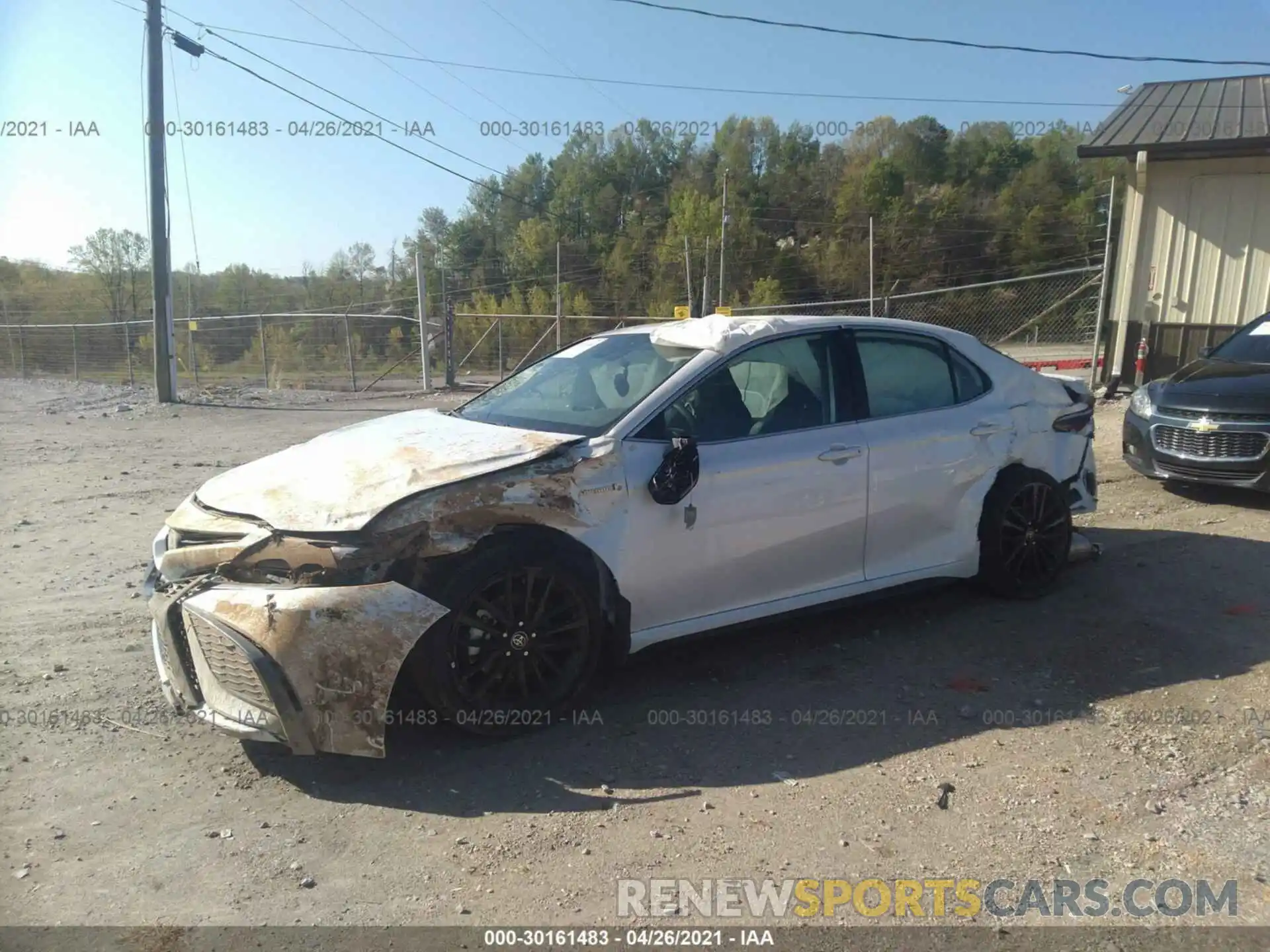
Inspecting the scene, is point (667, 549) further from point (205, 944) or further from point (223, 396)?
point (223, 396)

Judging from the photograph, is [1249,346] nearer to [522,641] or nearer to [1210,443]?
[1210,443]

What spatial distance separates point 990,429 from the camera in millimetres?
4902

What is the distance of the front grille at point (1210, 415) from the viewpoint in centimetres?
680

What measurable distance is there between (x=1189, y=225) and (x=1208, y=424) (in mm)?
6820

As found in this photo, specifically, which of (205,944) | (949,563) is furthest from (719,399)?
(205,944)

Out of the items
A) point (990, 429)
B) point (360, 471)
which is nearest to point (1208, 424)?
point (990, 429)

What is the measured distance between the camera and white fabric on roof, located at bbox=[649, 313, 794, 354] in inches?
166

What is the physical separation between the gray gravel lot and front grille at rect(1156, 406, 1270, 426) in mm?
2199

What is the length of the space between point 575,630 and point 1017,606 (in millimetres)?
2732

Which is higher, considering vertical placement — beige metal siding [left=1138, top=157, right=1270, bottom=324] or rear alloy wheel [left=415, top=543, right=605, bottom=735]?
beige metal siding [left=1138, top=157, right=1270, bottom=324]

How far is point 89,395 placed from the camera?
17812 millimetres

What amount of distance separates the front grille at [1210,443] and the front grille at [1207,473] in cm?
10

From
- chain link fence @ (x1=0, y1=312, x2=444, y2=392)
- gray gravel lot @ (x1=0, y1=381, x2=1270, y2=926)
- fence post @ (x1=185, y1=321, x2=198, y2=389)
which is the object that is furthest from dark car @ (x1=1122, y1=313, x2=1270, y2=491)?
fence post @ (x1=185, y1=321, x2=198, y2=389)

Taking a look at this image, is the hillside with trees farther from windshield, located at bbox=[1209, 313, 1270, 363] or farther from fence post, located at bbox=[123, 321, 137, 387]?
windshield, located at bbox=[1209, 313, 1270, 363]
